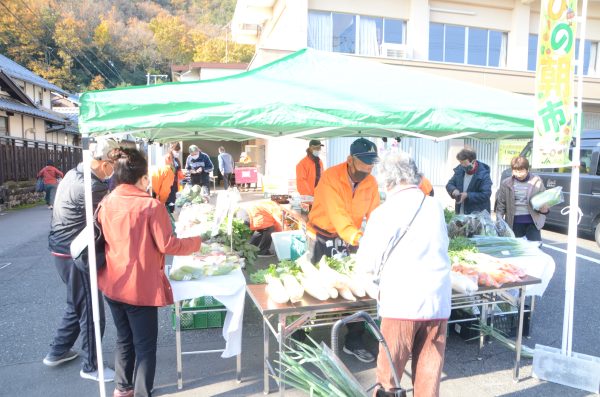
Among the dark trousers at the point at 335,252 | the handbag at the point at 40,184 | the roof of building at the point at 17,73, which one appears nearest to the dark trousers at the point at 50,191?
the handbag at the point at 40,184

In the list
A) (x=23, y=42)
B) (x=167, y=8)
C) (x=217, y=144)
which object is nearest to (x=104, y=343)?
(x=217, y=144)

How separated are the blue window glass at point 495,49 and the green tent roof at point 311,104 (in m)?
12.9

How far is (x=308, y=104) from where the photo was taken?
333cm

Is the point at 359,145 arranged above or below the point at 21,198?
above

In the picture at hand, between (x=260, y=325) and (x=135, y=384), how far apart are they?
5.90 feet

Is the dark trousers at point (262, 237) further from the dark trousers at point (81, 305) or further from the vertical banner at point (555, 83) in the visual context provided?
the vertical banner at point (555, 83)

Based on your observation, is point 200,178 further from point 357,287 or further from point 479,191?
point 357,287

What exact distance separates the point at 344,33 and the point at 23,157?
13.3m

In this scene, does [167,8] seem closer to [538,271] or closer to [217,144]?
[217,144]

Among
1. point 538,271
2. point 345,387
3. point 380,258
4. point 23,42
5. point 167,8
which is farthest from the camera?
point 167,8

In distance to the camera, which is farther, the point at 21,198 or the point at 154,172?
the point at 21,198

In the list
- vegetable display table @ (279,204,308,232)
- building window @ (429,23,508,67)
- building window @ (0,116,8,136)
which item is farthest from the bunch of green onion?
building window @ (0,116,8,136)

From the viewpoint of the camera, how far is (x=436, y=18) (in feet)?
48.7

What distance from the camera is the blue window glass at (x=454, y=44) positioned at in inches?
598
